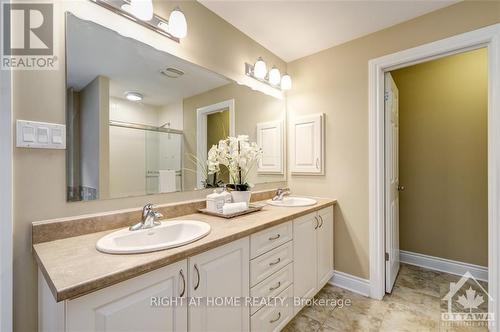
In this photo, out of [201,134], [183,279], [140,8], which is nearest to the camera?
[183,279]

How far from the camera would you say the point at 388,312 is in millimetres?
1767

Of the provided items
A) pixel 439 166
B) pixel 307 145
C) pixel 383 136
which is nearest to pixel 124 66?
pixel 307 145

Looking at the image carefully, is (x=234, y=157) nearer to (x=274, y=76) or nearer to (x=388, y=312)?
(x=274, y=76)

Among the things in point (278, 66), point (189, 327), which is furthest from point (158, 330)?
point (278, 66)

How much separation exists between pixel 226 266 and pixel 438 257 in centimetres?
258

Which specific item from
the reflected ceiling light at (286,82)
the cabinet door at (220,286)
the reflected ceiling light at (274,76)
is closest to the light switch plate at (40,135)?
the cabinet door at (220,286)

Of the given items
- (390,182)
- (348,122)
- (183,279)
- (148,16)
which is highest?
(148,16)

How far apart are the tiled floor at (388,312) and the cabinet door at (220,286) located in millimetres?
674

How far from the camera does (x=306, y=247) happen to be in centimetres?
175

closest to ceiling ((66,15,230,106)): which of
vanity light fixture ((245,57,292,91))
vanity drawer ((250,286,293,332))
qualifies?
vanity light fixture ((245,57,292,91))

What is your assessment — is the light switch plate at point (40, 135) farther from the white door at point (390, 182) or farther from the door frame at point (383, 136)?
the white door at point (390, 182)

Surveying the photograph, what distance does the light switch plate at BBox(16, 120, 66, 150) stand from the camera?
94 cm

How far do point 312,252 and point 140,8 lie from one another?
6.51 ft
